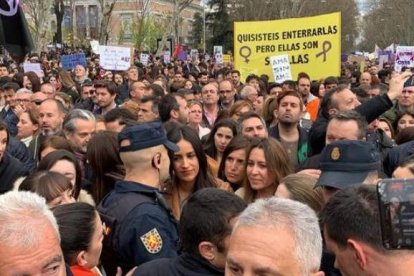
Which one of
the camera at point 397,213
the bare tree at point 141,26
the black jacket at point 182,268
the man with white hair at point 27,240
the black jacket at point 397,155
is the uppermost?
the bare tree at point 141,26

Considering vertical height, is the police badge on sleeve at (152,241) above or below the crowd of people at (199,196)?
below

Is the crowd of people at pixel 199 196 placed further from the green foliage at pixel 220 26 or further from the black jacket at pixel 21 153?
the green foliage at pixel 220 26

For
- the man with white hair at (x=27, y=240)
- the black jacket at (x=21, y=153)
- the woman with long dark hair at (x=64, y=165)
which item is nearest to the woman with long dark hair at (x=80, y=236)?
the man with white hair at (x=27, y=240)

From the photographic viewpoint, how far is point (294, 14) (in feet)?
169

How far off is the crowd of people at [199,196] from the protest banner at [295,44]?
3.36 meters

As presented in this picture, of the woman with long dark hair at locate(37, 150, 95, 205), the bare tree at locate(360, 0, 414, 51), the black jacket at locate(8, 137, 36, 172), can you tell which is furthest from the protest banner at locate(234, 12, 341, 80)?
the bare tree at locate(360, 0, 414, 51)

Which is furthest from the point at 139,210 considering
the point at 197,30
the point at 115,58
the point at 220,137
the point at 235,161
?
the point at 197,30

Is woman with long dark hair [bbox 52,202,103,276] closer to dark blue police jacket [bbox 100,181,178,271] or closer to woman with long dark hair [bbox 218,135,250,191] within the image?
dark blue police jacket [bbox 100,181,178,271]

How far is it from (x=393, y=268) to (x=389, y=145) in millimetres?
4248

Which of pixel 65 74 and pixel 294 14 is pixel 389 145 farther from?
pixel 294 14

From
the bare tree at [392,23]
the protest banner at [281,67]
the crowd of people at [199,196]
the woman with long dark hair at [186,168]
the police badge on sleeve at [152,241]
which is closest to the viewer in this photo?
the crowd of people at [199,196]

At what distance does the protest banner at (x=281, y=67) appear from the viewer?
11.3 m

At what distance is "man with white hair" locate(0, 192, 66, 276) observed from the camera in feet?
7.70

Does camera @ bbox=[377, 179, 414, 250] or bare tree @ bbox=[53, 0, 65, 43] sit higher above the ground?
bare tree @ bbox=[53, 0, 65, 43]
